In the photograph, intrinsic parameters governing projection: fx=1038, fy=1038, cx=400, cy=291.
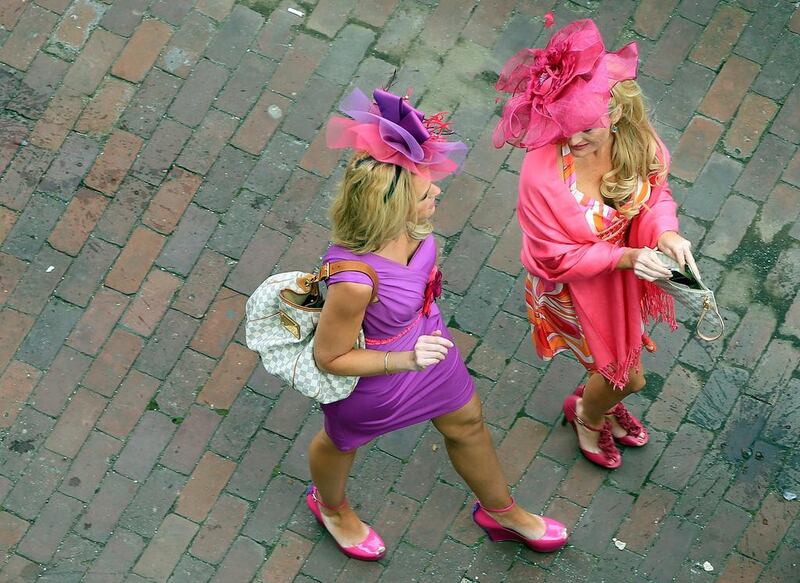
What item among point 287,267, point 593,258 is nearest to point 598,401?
point 593,258

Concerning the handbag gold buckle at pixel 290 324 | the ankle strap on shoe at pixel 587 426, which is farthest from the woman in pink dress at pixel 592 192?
the handbag gold buckle at pixel 290 324

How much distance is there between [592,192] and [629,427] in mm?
1424

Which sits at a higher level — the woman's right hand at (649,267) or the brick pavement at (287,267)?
the woman's right hand at (649,267)

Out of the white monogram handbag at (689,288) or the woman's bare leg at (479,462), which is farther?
the woman's bare leg at (479,462)

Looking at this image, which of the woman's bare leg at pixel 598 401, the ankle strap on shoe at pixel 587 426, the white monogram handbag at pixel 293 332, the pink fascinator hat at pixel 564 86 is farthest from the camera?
the ankle strap on shoe at pixel 587 426

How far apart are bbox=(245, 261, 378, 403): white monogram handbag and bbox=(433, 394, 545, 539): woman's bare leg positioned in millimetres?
525

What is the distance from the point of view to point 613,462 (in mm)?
4711

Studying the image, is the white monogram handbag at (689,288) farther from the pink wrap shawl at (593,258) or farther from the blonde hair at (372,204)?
the blonde hair at (372,204)

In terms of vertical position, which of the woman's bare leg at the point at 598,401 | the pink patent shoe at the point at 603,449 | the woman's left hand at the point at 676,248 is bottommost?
the pink patent shoe at the point at 603,449

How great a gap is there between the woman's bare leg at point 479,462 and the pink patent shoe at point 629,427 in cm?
60

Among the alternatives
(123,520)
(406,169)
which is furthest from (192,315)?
(406,169)

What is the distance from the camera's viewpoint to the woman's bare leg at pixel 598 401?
425cm

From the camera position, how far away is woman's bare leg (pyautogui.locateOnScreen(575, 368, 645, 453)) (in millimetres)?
4254

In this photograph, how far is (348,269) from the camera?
3.40 metres
